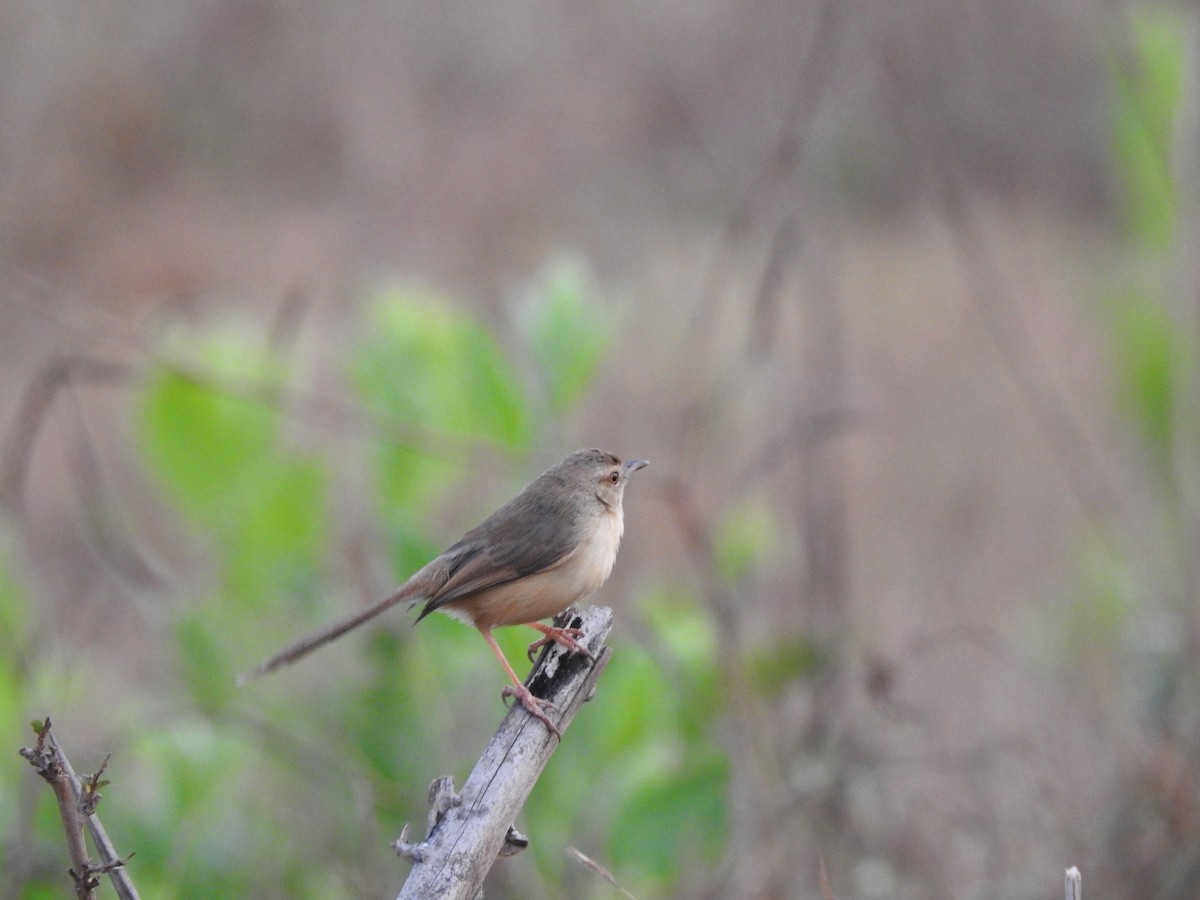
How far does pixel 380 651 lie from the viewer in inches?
196

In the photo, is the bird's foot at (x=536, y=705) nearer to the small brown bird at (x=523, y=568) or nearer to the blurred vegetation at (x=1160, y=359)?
the small brown bird at (x=523, y=568)

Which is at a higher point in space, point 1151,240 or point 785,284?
point 785,284

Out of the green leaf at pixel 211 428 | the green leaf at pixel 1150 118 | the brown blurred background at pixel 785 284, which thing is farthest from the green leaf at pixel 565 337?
the green leaf at pixel 1150 118

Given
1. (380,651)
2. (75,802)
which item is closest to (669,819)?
(380,651)

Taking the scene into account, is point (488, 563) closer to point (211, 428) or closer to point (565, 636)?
point (565, 636)

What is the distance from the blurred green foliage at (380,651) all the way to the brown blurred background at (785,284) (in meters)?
0.34

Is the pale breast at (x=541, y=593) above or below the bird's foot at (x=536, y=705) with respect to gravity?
above

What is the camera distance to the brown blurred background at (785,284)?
18.4ft

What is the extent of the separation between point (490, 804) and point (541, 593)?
2.81 ft

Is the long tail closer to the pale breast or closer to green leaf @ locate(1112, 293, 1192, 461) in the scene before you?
the pale breast

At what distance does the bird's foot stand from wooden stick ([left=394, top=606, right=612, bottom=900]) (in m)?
0.01

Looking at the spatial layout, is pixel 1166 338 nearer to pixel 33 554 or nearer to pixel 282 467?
pixel 282 467

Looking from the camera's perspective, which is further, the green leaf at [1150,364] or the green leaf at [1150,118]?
the green leaf at [1150,364]

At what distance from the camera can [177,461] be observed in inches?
190
